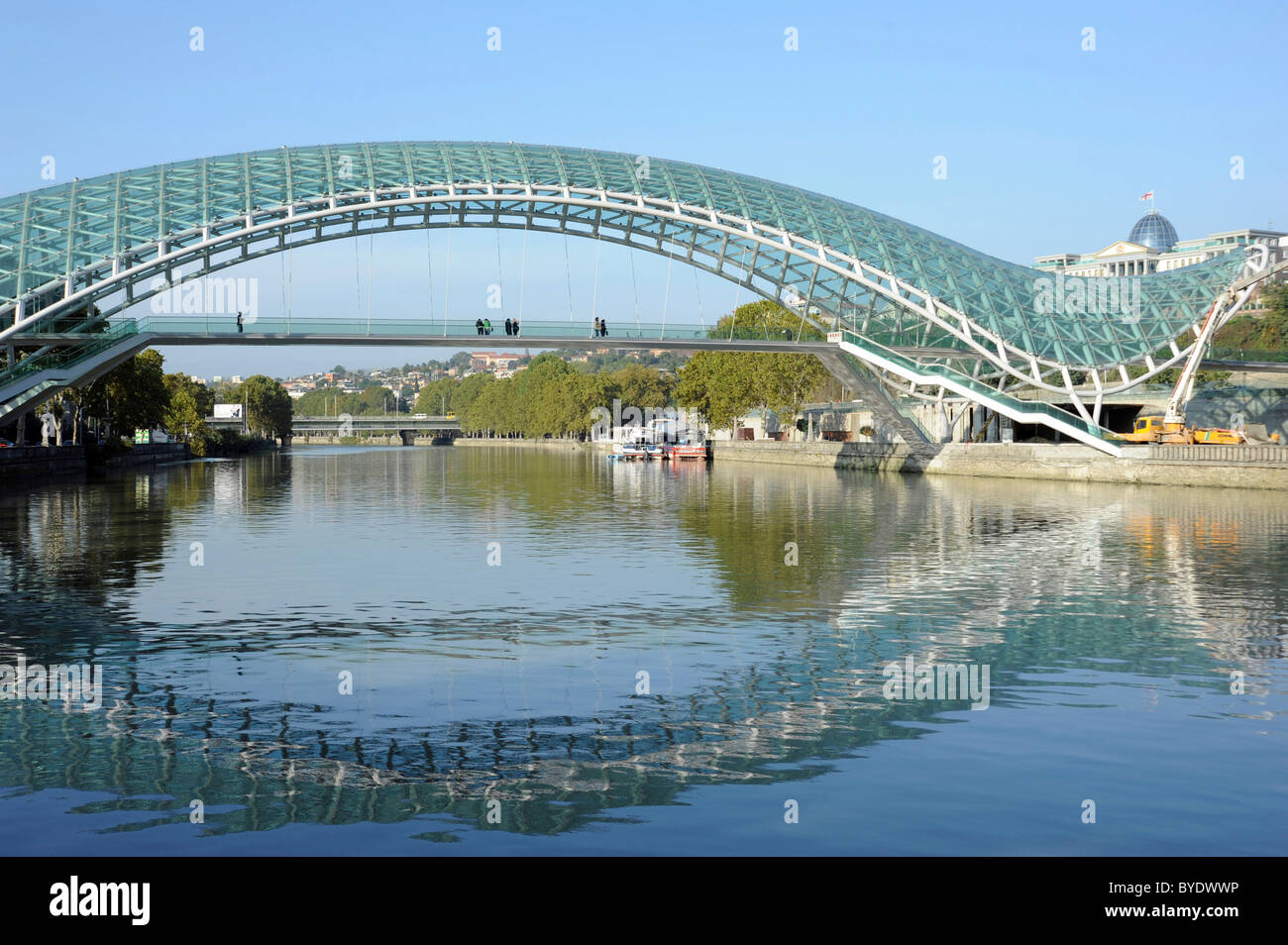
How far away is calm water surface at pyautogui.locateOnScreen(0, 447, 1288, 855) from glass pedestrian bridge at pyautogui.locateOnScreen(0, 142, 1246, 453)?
3622 centimetres

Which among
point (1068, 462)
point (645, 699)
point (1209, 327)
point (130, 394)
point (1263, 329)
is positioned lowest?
point (645, 699)

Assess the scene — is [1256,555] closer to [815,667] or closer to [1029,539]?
[1029,539]

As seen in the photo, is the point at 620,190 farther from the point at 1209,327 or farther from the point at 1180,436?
the point at 1209,327

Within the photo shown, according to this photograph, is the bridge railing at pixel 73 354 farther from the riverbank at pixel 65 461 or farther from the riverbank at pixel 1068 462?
the riverbank at pixel 1068 462

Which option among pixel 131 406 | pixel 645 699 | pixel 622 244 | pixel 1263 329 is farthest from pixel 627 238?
pixel 1263 329

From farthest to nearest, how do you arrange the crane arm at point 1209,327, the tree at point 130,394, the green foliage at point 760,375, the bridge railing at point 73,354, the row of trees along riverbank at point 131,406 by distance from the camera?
the green foliage at point 760,375, the tree at point 130,394, the row of trees along riverbank at point 131,406, the crane arm at point 1209,327, the bridge railing at point 73,354

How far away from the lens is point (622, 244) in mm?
71188

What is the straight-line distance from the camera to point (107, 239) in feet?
204

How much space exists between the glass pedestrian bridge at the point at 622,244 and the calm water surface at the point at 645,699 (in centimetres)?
3622

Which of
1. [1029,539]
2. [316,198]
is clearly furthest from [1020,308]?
[1029,539]

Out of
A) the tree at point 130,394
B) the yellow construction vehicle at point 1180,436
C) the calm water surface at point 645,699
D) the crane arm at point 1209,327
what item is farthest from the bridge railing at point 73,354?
the crane arm at point 1209,327

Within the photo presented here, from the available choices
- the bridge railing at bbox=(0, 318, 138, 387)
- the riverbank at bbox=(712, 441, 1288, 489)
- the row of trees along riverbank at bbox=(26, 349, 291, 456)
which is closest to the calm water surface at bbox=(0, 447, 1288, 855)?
the riverbank at bbox=(712, 441, 1288, 489)

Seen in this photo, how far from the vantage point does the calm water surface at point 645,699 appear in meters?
8.64

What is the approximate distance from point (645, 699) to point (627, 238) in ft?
198
